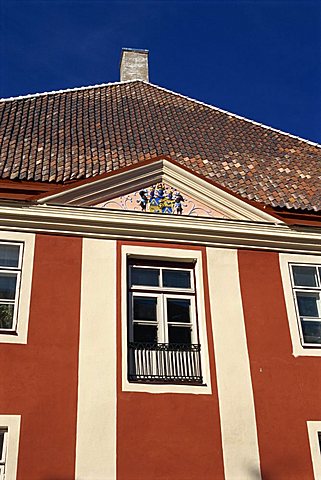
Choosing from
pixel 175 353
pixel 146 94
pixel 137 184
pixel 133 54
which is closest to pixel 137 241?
pixel 137 184

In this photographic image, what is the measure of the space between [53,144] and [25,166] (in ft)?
4.59

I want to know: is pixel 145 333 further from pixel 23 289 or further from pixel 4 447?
pixel 4 447

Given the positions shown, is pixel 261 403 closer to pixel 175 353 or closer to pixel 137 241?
pixel 175 353

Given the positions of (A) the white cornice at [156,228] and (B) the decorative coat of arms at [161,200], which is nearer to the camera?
(A) the white cornice at [156,228]

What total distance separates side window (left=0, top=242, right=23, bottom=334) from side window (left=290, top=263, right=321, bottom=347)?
485cm

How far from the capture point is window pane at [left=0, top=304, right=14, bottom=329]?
33.5 ft

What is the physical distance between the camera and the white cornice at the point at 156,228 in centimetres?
1117

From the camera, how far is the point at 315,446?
10.1 metres

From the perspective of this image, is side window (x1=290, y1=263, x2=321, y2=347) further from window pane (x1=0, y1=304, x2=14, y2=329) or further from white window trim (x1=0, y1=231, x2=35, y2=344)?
window pane (x1=0, y1=304, x2=14, y2=329)

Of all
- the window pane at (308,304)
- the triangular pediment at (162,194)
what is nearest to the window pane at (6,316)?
the triangular pediment at (162,194)

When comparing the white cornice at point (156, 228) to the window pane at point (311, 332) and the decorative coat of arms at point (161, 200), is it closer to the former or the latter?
the decorative coat of arms at point (161, 200)

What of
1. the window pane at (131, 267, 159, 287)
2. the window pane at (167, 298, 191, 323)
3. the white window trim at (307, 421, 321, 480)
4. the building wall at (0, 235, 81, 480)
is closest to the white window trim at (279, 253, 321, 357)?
the white window trim at (307, 421, 321, 480)

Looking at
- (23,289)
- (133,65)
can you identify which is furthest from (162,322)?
(133,65)

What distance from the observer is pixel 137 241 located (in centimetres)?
1144
